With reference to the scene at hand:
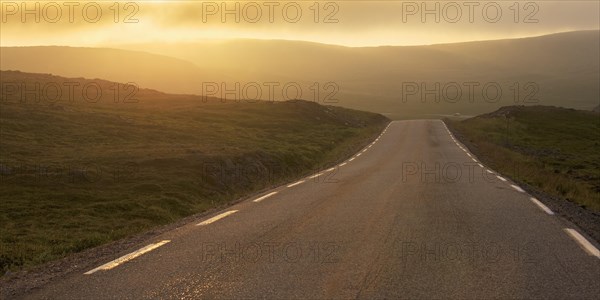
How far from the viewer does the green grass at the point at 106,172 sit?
44.4 ft

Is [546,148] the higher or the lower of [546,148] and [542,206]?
the higher

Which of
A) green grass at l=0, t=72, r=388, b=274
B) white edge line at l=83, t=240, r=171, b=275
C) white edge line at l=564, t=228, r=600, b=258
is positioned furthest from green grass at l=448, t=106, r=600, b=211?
white edge line at l=83, t=240, r=171, b=275

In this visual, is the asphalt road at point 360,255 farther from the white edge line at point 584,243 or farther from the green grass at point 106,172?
the green grass at point 106,172

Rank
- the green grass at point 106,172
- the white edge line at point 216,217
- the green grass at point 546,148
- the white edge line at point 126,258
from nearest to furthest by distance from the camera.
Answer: the white edge line at point 126,258 → the white edge line at point 216,217 → the green grass at point 106,172 → the green grass at point 546,148

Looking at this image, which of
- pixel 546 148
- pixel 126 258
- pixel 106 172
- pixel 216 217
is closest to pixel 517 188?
pixel 216 217

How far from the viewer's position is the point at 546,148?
46.2 m

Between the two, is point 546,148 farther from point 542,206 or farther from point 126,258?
point 126,258

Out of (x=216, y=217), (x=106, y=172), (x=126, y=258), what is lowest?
(x=126, y=258)

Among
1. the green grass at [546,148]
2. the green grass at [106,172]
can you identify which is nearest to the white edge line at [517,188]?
the green grass at [546,148]

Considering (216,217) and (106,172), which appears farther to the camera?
(106,172)

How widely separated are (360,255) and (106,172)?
49.0ft

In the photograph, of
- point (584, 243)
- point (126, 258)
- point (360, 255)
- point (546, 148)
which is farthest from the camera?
point (546, 148)

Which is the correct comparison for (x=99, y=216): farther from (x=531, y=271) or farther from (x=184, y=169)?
(x=531, y=271)

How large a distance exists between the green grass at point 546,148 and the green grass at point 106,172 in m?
8.84
